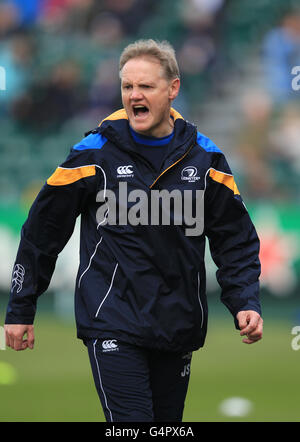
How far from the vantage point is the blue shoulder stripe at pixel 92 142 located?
3855 mm

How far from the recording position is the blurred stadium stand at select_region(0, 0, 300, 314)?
36.7ft

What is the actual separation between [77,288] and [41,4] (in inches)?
330

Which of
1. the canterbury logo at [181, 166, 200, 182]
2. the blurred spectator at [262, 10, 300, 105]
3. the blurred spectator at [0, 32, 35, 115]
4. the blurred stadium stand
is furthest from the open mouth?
the blurred spectator at [0, 32, 35, 115]

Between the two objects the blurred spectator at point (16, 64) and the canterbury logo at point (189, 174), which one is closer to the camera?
the canterbury logo at point (189, 174)

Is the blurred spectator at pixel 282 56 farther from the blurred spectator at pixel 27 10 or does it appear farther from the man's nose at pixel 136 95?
the man's nose at pixel 136 95

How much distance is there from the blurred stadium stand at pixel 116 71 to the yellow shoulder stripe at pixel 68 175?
731cm

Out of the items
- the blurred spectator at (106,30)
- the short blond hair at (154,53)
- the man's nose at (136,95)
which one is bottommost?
the man's nose at (136,95)

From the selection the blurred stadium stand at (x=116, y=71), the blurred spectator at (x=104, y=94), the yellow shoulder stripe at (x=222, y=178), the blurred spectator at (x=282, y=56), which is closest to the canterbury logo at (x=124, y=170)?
the yellow shoulder stripe at (x=222, y=178)

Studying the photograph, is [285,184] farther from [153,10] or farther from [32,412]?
[32,412]

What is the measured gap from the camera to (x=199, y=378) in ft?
23.9

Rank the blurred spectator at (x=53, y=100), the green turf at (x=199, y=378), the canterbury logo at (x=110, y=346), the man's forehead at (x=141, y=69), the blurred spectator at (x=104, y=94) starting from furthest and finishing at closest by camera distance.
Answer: the blurred spectator at (x=53, y=100)
the blurred spectator at (x=104, y=94)
the green turf at (x=199, y=378)
the man's forehead at (x=141, y=69)
the canterbury logo at (x=110, y=346)

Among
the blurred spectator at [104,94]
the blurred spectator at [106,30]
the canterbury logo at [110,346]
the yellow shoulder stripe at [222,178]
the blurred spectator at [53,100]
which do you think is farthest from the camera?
the blurred spectator at [106,30]

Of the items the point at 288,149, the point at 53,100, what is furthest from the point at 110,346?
the point at 53,100

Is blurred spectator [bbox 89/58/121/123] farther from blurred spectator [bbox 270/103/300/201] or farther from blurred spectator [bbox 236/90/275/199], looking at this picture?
blurred spectator [bbox 270/103/300/201]
